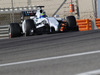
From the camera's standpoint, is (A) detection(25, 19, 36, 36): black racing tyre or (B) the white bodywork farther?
(B) the white bodywork

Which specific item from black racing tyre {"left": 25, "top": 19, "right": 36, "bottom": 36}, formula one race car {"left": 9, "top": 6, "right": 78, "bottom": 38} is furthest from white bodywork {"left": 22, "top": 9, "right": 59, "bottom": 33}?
black racing tyre {"left": 25, "top": 19, "right": 36, "bottom": 36}

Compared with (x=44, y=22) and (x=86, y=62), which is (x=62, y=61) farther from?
(x=44, y=22)

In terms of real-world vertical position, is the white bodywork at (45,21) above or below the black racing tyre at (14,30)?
above

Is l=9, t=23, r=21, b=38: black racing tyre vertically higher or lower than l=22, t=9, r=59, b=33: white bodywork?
lower

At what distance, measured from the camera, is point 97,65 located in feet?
11.4

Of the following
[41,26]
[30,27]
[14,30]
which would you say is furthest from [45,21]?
[14,30]

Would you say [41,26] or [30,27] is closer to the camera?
[30,27]

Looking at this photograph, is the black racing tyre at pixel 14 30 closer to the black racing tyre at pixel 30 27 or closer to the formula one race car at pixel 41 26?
the formula one race car at pixel 41 26

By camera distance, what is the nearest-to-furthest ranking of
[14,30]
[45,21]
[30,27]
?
[30,27] < [14,30] < [45,21]

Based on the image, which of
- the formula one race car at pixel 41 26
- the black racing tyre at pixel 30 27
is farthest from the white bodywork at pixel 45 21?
the black racing tyre at pixel 30 27

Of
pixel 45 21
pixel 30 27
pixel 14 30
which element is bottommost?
pixel 14 30

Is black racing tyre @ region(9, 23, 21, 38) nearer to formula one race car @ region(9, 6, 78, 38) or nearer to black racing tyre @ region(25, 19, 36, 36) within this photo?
formula one race car @ region(9, 6, 78, 38)

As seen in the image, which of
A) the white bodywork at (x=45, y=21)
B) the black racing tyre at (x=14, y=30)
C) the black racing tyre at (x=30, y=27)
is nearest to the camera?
the black racing tyre at (x=30, y=27)

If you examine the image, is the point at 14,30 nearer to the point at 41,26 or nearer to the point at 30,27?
the point at 30,27
